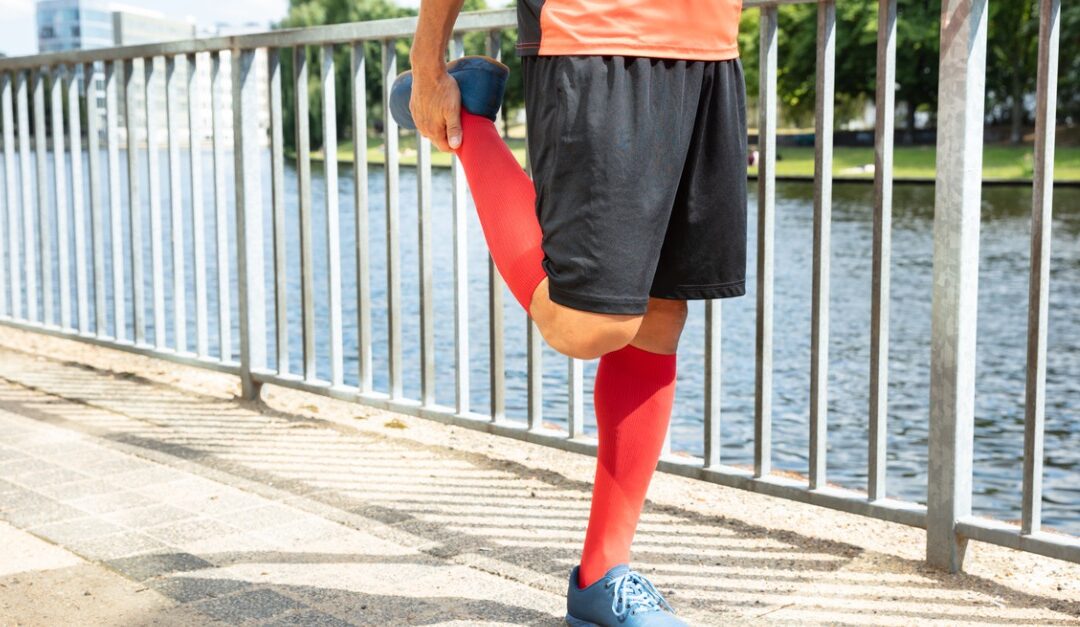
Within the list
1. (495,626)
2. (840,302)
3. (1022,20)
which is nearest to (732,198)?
(495,626)

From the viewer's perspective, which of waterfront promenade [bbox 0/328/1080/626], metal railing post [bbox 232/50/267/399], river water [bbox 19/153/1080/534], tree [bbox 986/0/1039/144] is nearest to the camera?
waterfront promenade [bbox 0/328/1080/626]

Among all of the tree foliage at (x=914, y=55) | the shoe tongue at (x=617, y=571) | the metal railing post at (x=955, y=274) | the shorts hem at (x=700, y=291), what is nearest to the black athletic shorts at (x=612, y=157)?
the shorts hem at (x=700, y=291)

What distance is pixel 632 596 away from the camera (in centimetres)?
242

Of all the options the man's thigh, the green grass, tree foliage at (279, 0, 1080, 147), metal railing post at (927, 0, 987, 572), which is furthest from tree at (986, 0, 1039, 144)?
the man's thigh

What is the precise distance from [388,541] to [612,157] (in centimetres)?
134

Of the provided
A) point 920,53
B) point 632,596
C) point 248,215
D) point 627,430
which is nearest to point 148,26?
point 920,53

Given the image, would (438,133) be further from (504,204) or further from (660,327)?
(660,327)

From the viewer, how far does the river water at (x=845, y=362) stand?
5.61 m

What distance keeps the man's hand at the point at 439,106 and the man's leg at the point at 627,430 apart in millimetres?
511

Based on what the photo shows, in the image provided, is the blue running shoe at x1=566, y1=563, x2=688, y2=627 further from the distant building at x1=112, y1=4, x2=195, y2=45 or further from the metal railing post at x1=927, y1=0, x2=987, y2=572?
the distant building at x1=112, y1=4, x2=195, y2=45

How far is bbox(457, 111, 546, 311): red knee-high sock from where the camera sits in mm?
2361

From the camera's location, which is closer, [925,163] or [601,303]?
[601,303]

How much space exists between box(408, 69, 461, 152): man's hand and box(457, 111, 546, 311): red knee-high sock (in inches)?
1.2

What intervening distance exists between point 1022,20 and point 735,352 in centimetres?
4201
